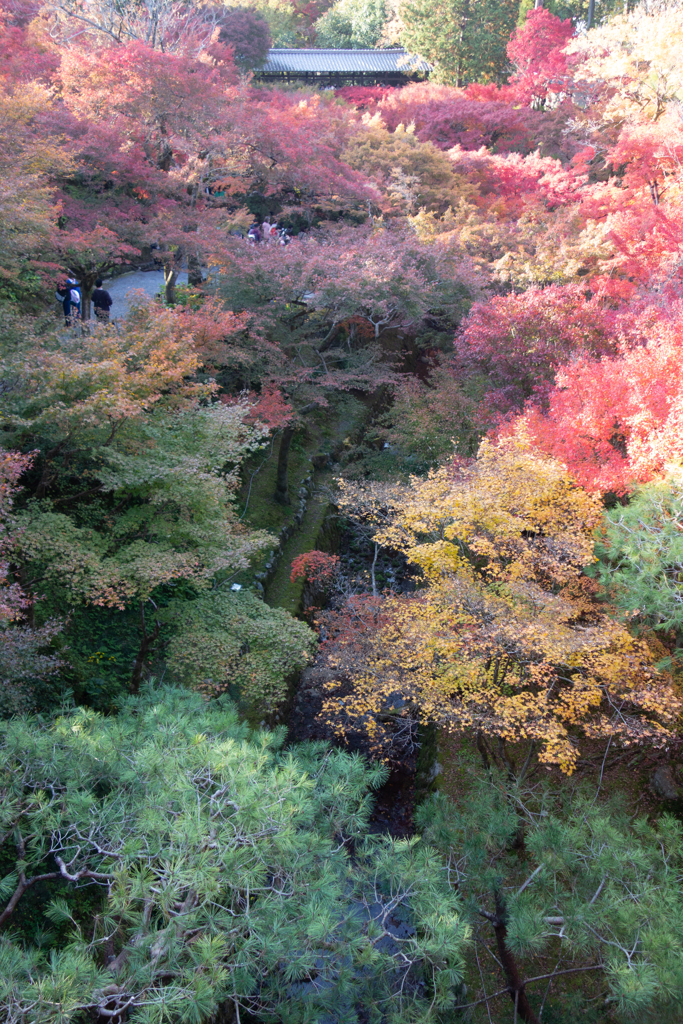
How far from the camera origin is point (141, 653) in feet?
29.6

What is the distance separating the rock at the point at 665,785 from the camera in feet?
28.3

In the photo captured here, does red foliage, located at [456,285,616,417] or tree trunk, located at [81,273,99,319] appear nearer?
red foliage, located at [456,285,616,417]

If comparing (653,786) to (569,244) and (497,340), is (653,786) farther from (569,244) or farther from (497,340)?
(569,244)

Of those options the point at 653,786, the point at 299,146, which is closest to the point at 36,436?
the point at 653,786

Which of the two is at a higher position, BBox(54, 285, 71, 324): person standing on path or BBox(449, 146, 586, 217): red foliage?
BBox(449, 146, 586, 217): red foliage

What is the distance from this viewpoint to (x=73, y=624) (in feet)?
28.9

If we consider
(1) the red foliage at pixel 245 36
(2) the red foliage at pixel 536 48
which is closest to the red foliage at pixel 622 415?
(2) the red foliage at pixel 536 48

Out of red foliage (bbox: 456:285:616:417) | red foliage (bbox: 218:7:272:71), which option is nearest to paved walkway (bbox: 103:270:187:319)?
red foliage (bbox: 456:285:616:417)

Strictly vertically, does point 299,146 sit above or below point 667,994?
above

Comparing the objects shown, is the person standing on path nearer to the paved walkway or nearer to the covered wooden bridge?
the paved walkway

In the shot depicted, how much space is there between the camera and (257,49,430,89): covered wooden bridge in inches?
1174

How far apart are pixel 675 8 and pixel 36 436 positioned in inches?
798

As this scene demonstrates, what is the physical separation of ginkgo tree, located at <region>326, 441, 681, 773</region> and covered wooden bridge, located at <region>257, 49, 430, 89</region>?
2944 centimetres

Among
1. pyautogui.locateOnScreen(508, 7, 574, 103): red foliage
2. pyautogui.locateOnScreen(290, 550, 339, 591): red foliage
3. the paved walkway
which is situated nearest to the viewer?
pyautogui.locateOnScreen(290, 550, 339, 591): red foliage
